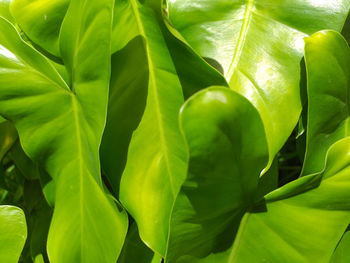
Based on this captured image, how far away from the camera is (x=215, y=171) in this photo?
19.9 inches

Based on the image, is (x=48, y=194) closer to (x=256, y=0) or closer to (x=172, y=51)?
(x=172, y=51)

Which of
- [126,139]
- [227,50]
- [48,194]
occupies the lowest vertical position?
[48,194]

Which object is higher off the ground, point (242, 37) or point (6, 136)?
point (242, 37)

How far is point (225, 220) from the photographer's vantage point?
0.58m

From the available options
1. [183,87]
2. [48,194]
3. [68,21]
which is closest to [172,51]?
[183,87]

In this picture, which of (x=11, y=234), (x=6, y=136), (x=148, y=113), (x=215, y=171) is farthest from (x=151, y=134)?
(x=6, y=136)

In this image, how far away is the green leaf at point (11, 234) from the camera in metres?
0.65

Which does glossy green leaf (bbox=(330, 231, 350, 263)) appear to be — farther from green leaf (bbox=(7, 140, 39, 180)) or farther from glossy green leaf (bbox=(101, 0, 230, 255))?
green leaf (bbox=(7, 140, 39, 180))

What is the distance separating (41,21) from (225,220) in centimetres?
40

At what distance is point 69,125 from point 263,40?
0.98ft

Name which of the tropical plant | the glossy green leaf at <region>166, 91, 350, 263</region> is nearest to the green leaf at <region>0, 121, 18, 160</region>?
the tropical plant

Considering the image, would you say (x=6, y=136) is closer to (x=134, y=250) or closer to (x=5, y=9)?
(x=5, y=9)

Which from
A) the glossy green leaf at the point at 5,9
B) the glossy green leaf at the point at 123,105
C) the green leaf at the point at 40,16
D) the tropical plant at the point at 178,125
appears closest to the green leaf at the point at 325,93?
the tropical plant at the point at 178,125

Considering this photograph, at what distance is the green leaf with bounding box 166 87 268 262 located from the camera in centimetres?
45
